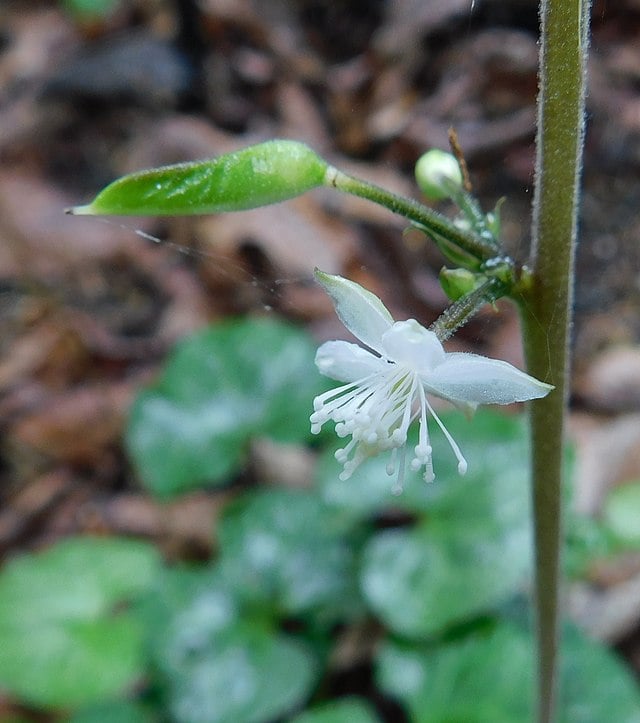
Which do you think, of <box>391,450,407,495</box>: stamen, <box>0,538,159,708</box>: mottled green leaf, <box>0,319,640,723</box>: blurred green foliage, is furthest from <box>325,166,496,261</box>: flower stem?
<box>0,538,159,708</box>: mottled green leaf

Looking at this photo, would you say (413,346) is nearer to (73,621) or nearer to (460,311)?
(460,311)

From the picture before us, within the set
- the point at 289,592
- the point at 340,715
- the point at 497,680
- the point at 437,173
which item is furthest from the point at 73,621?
the point at 437,173

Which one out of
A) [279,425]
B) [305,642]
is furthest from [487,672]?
[279,425]

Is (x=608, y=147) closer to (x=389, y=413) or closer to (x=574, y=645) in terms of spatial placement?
(x=574, y=645)

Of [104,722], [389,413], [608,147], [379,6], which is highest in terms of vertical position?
[379,6]

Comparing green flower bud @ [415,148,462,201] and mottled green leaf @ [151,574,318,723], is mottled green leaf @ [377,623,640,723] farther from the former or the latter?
green flower bud @ [415,148,462,201]

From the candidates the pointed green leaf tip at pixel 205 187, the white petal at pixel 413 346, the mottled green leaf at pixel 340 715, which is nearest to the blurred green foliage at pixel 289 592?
the mottled green leaf at pixel 340 715

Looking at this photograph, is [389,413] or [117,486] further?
[117,486]
